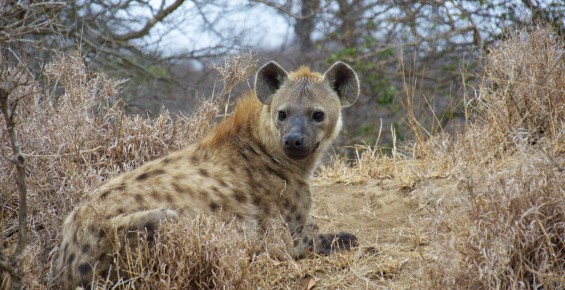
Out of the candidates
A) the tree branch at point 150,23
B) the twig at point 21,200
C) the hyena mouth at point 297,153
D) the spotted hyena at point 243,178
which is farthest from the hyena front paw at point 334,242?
the tree branch at point 150,23

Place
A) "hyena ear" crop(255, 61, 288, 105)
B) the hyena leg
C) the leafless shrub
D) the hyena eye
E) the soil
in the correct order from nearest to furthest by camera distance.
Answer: the leafless shrub → the hyena leg → the soil → the hyena eye → "hyena ear" crop(255, 61, 288, 105)

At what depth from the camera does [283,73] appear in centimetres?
458

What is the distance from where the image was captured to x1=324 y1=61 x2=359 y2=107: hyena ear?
458 cm

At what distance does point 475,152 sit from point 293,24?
278 inches

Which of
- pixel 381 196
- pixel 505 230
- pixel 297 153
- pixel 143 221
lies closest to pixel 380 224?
pixel 381 196

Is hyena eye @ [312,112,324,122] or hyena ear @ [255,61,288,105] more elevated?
hyena ear @ [255,61,288,105]

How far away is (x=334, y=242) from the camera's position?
4.10 m

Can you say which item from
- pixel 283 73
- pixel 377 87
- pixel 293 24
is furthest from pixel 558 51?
pixel 293 24

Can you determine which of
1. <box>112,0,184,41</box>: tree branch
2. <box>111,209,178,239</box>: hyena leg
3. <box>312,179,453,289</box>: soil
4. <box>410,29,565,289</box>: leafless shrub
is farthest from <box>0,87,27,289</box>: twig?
<box>112,0,184,41</box>: tree branch

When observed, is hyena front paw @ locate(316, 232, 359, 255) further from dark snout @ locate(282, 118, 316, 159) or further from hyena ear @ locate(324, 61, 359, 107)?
hyena ear @ locate(324, 61, 359, 107)

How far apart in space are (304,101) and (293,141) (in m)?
0.37

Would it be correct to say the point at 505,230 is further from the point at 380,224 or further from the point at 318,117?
the point at 318,117

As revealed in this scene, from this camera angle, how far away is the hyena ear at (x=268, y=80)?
4.53m

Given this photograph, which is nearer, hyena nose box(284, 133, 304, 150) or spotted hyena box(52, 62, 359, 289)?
spotted hyena box(52, 62, 359, 289)
